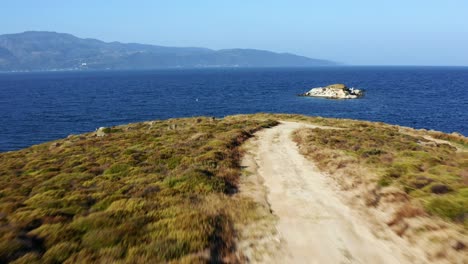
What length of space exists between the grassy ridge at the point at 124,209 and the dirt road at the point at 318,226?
1.86m

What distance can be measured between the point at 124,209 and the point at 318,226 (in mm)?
7573

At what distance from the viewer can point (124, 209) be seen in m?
13.6

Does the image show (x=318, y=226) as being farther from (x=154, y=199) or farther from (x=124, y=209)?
(x=124, y=209)

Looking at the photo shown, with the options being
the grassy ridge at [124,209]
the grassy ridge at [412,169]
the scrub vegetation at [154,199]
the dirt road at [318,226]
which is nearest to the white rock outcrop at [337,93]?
the grassy ridge at [412,169]

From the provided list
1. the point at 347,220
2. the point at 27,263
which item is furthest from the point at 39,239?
the point at 347,220

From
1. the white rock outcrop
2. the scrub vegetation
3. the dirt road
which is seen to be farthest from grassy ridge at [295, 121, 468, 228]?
the white rock outcrop

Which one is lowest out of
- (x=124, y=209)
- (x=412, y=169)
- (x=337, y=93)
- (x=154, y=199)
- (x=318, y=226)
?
(x=337, y=93)

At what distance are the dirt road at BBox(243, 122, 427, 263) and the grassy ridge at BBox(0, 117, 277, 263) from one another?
1.86 metres

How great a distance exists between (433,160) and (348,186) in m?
7.89

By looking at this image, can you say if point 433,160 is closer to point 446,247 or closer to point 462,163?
point 462,163

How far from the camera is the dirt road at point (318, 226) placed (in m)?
10.1

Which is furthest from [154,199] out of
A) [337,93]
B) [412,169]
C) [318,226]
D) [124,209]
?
[337,93]

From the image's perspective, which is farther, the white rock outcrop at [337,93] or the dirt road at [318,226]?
the white rock outcrop at [337,93]

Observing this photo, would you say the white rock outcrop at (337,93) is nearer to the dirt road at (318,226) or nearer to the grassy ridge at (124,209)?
the grassy ridge at (124,209)
